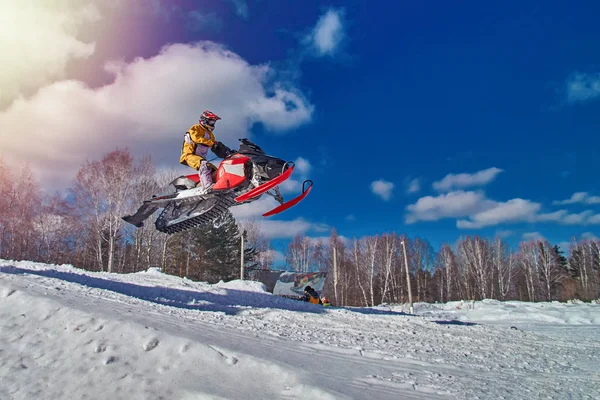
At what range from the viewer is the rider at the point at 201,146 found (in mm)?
Answer: 6957

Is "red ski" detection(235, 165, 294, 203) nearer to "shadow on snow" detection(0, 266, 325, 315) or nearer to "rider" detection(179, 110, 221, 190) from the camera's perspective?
"rider" detection(179, 110, 221, 190)

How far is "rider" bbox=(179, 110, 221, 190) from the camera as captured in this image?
6957mm

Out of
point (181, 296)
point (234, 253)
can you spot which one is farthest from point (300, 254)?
point (181, 296)

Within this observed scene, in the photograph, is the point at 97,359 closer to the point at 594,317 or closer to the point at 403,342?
the point at 403,342

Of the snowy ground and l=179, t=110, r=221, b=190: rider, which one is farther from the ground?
l=179, t=110, r=221, b=190: rider

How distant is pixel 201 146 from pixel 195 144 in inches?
4.6

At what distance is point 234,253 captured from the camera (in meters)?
29.5

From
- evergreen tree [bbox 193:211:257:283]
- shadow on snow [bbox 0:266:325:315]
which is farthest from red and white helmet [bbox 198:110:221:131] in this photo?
evergreen tree [bbox 193:211:257:283]

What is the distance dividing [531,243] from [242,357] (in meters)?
51.0

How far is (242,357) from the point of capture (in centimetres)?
316

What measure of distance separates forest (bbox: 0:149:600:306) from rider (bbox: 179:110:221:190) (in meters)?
2.29

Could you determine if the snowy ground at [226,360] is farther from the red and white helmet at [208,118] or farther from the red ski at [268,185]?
the red and white helmet at [208,118]

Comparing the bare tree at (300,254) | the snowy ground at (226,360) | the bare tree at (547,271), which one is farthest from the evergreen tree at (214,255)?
the bare tree at (547,271)

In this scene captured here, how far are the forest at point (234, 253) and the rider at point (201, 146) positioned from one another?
2.29m
